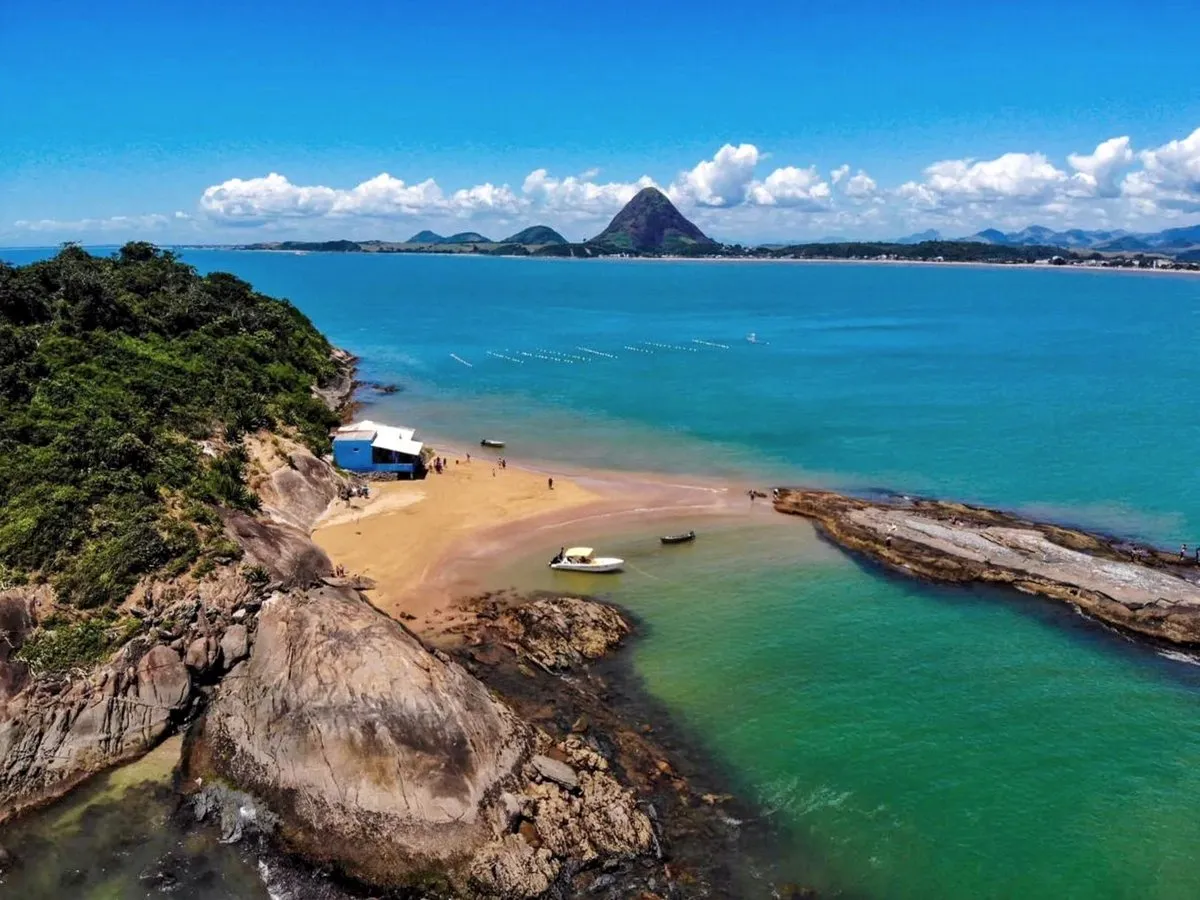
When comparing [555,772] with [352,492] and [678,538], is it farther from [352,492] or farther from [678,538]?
[352,492]

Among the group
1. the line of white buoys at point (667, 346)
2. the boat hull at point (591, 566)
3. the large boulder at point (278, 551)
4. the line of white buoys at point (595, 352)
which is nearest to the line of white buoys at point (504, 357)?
the line of white buoys at point (595, 352)

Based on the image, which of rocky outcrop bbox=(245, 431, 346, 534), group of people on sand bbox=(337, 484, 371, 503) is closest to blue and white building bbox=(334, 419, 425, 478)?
rocky outcrop bbox=(245, 431, 346, 534)

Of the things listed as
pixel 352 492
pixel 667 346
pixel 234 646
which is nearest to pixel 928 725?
pixel 234 646

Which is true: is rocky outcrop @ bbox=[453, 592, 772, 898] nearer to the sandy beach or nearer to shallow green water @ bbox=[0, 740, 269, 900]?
the sandy beach

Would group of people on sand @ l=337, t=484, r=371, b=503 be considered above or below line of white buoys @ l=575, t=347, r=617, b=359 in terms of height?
below

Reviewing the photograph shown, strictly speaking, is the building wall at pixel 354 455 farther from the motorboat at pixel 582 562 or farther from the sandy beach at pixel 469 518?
the motorboat at pixel 582 562

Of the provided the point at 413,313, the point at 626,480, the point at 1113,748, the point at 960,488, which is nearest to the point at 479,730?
the point at 1113,748
